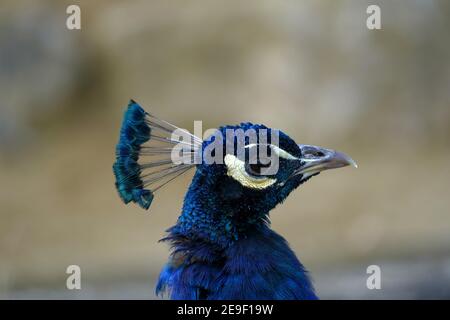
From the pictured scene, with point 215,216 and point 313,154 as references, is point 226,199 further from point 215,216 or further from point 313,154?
point 313,154

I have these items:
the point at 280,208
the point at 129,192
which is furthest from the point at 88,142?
the point at 129,192

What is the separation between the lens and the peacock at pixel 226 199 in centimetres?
152

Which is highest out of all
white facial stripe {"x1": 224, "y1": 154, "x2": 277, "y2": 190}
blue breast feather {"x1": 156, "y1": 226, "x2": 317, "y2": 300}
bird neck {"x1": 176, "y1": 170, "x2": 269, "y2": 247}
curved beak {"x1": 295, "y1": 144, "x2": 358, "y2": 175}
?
curved beak {"x1": 295, "y1": 144, "x2": 358, "y2": 175}

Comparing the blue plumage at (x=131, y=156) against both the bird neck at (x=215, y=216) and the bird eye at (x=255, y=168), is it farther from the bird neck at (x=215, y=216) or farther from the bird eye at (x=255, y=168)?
the bird eye at (x=255, y=168)

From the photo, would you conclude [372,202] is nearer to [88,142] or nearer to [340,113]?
[340,113]

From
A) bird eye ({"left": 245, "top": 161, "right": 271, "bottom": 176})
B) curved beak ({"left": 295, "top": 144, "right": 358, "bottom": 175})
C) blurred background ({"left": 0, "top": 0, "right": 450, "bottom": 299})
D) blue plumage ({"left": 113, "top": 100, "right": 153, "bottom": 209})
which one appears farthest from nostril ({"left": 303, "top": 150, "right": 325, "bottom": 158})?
blurred background ({"left": 0, "top": 0, "right": 450, "bottom": 299})

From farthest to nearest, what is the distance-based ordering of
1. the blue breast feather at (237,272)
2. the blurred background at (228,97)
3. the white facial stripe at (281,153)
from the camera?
the blurred background at (228,97)
the white facial stripe at (281,153)
the blue breast feather at (237,272)

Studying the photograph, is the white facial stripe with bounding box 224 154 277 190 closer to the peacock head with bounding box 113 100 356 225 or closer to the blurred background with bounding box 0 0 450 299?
the peacock head with bounding box 113 100 356 225

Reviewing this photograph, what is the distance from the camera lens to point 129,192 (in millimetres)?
1654

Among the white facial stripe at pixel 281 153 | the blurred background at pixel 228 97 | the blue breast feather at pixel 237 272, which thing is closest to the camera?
the blue breast feather at pixel 237 272

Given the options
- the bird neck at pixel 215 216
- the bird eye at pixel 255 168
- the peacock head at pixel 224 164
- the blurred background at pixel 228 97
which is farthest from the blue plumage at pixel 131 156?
the blurred background at pixel 228 97

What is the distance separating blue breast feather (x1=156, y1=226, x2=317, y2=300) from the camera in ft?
4.95

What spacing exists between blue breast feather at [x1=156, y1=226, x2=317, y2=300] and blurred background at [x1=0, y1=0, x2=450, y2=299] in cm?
225

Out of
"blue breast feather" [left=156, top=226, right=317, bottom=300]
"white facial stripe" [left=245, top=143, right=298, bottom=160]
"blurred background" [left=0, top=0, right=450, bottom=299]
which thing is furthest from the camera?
"blurred background" [left=0, top=0, right=450, bottom=299]
